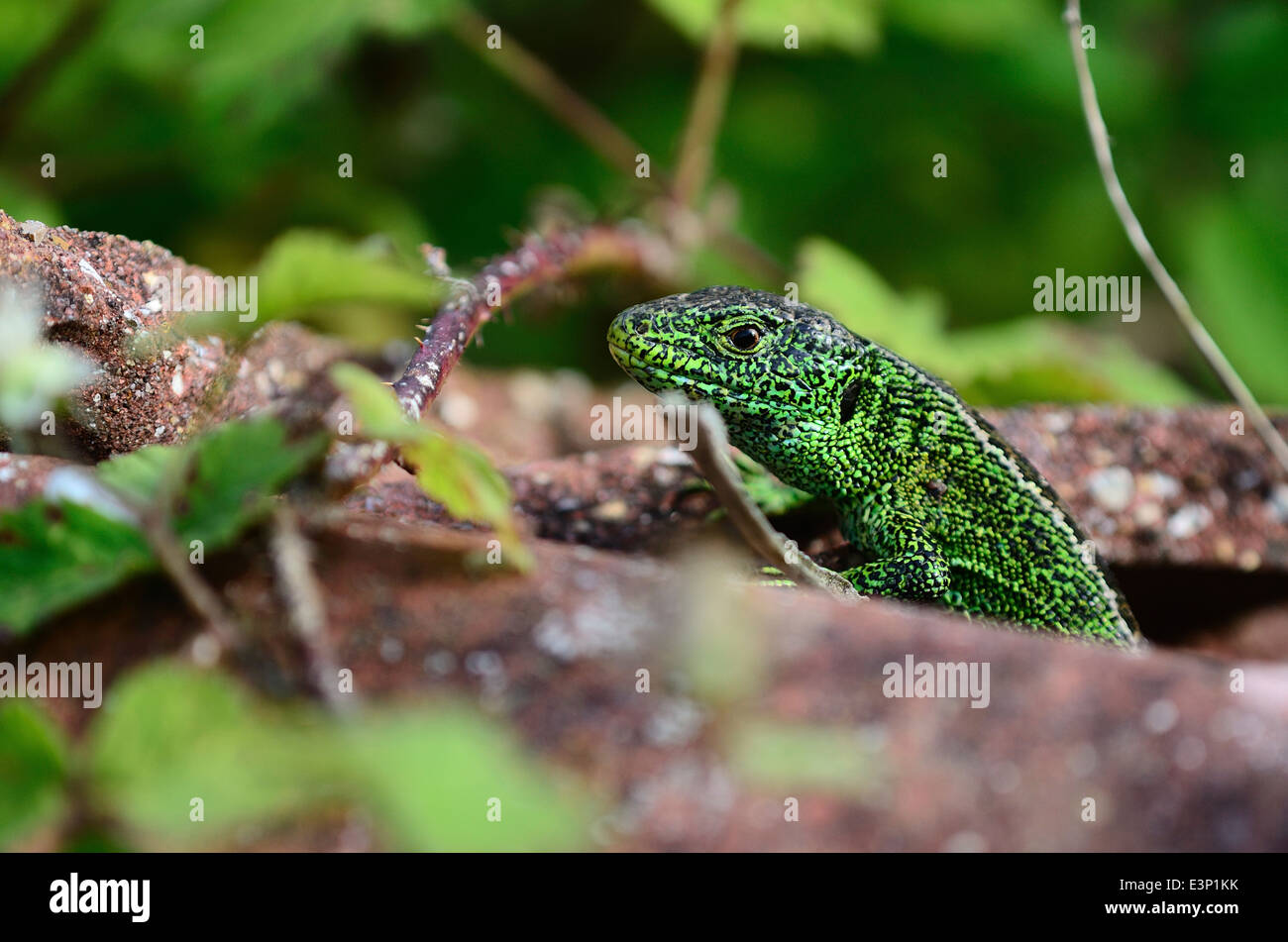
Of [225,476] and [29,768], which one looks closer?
[29,768]

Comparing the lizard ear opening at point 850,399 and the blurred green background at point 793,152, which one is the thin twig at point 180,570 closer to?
the lizard ear opening at point 850,399

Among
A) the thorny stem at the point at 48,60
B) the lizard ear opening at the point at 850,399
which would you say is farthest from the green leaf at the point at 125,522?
the thorny stem at the point at 48,60

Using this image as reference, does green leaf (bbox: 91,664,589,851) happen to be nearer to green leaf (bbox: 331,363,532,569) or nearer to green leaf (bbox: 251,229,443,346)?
green leaf (bbox: 331,363,532,569)

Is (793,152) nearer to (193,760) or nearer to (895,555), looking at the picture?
(895,555)

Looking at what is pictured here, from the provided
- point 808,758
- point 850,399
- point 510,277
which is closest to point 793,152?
point 850,399

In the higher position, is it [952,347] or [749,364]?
[952,347]

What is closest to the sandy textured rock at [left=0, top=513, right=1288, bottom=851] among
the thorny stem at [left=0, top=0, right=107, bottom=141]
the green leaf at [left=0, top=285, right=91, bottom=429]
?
the green leaf at [left=0, top=285, right=91, bottom=429]

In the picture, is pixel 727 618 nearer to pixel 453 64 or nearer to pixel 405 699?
pixel 405 699
